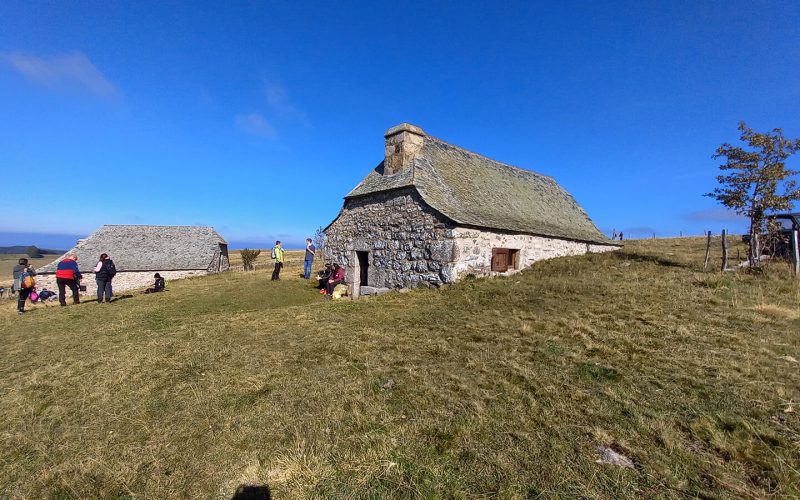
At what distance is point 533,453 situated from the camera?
4.03 m

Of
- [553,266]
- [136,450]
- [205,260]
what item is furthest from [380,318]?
[205,260]

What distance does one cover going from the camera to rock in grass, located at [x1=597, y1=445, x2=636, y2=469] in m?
3.81

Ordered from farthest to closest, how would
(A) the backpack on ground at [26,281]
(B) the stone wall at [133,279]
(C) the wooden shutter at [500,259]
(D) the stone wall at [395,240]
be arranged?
(B) the stone wall at [133,279], (C) the wooden shutter at [500,259], (D) the stone wall at [395,240], (A) the backpack on ground at [26,281]

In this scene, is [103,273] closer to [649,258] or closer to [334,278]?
[334,278]

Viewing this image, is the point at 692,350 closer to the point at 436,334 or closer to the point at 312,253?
the point at 436,334

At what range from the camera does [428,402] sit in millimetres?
5281

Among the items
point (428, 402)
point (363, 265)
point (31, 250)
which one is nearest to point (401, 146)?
point (363, 265)

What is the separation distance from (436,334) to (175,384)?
17.3 feet

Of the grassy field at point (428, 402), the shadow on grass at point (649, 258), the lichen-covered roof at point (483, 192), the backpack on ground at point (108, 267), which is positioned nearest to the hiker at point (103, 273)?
the backpack on ground at point (108, 267)

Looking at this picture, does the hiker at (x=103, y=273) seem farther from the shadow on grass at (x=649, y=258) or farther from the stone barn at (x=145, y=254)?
the shadow on grass at (x=649, y=258)

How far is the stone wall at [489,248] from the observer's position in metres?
13.8

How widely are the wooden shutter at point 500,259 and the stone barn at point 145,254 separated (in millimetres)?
27148

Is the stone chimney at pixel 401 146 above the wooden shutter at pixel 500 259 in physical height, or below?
above

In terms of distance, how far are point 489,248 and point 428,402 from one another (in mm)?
10525
